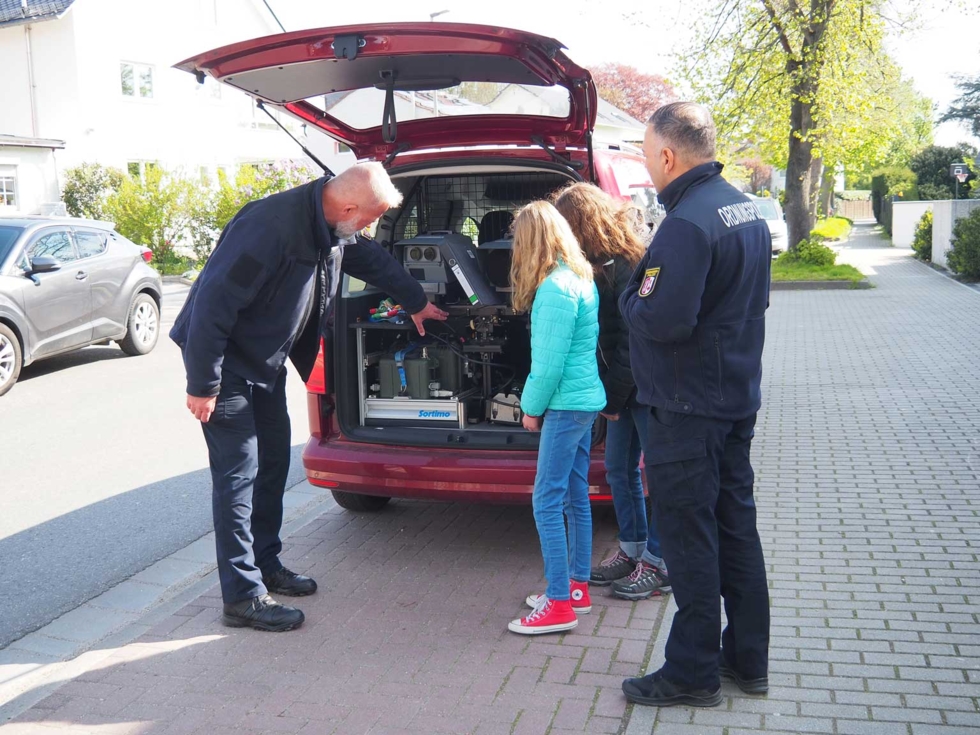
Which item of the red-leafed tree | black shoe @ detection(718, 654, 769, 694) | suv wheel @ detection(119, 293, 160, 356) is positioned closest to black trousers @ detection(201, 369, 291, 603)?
black shoe @ detection(718, 654, 769, 694)

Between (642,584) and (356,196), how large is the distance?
216 centimetres

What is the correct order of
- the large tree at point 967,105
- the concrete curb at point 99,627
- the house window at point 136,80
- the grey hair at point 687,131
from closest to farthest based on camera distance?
the grey hair at point 687,131 < the concrete curb at point 99,627 < the house window at point 136,80 < the large tree at point 967,105

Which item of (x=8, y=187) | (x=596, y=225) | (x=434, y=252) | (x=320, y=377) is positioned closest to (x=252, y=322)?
(x=320, y=377)

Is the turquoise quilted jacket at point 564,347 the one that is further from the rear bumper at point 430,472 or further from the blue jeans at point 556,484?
the rear bumper at point 430,472

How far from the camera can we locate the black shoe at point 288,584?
4754mm

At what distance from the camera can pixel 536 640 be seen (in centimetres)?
419

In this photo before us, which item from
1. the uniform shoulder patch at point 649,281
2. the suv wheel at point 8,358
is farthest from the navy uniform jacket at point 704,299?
the suv wheel at point 8,358

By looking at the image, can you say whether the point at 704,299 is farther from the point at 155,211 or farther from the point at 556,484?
the point at 155,211

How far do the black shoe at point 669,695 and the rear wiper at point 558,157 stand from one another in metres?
2.64

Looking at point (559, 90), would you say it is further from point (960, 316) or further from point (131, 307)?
point (960, 316)

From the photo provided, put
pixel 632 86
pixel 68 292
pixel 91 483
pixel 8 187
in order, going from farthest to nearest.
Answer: pixel 632 86, pixel 8 187, pixel 68 292, pixel 91 483

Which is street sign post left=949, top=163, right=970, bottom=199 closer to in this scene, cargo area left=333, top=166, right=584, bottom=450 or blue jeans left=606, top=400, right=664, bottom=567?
cargo area left=333, top=166, right=584, bottom=450

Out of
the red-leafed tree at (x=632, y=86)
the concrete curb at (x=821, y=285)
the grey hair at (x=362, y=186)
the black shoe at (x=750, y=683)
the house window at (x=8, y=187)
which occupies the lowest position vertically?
the black shoe at (x=750, y=683)

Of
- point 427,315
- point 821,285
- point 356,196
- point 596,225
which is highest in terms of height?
point 356,196
